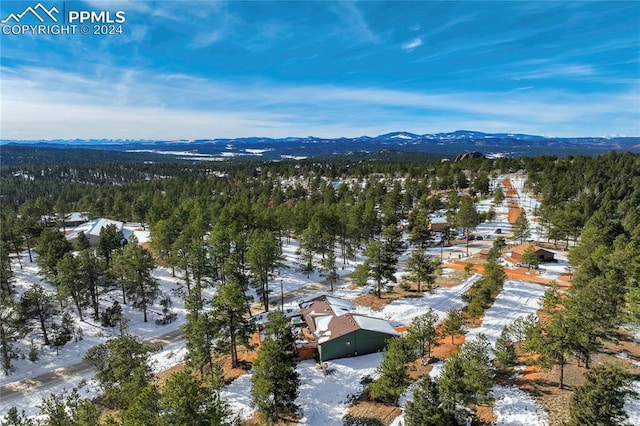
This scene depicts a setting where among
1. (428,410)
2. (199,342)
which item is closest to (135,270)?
(199,342)

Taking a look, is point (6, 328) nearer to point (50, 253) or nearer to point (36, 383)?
point (36, 383)

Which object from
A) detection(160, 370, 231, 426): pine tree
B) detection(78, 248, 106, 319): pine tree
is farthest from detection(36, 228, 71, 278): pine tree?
detection(160, 370, 231, 426): pine tree

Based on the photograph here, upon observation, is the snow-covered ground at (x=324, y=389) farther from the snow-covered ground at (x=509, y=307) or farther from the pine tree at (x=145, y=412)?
the snow-covered ground at (x=509, y=307)

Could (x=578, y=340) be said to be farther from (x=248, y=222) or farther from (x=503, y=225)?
(x=503, y=225)

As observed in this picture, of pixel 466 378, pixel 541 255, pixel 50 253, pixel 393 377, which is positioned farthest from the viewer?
pixel 541 255

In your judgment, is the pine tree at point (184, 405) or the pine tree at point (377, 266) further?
the pine tree at point (377, 266)

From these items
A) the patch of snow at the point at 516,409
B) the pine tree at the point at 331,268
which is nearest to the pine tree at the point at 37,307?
the pine tree at the point at 331,268
